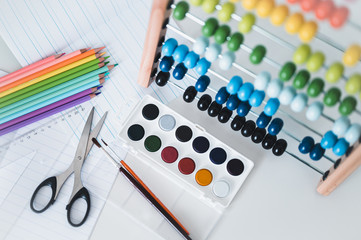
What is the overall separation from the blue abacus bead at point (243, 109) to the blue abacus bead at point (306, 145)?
0.13 meters

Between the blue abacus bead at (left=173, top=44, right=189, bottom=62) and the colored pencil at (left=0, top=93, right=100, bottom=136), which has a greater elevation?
the blue abacus bead at (left=173, top=44, right=189, bottom=62)

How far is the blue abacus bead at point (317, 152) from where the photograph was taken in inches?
33.4

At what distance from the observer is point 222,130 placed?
3.05 feet

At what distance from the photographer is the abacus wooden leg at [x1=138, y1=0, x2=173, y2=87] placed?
2.49 feet

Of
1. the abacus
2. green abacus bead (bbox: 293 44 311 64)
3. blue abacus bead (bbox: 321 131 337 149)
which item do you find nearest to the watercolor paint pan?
the abacus

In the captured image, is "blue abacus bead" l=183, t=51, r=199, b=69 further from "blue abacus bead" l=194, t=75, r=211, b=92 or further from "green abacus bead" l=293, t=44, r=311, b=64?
"green abacus bead" l=293, t=44, r=311, b=64

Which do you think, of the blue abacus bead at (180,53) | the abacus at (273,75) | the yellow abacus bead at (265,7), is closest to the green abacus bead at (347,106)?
the abacus at (273,75)

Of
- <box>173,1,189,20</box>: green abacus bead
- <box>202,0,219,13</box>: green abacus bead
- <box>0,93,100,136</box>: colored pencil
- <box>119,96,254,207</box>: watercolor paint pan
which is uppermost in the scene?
<box>202,0,219,13</box>: green abacus bead

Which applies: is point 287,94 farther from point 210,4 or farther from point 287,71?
point 210,4

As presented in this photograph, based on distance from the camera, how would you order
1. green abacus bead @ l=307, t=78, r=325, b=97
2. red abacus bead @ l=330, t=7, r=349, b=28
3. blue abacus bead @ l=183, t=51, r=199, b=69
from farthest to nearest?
blue abacus bead @ l=183, t=51, r=199, b=69, green abacus bead @ l=307, t=78, r=325, b=97, red abacus bead @ l=330, t=7, r=349, b=28

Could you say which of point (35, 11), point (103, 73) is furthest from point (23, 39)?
point (103, 73)

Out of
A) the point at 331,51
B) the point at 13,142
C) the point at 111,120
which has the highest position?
the point at 331,51

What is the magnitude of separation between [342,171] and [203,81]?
0.33m

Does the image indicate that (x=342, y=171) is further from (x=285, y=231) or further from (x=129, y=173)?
(x=129, y=173)
